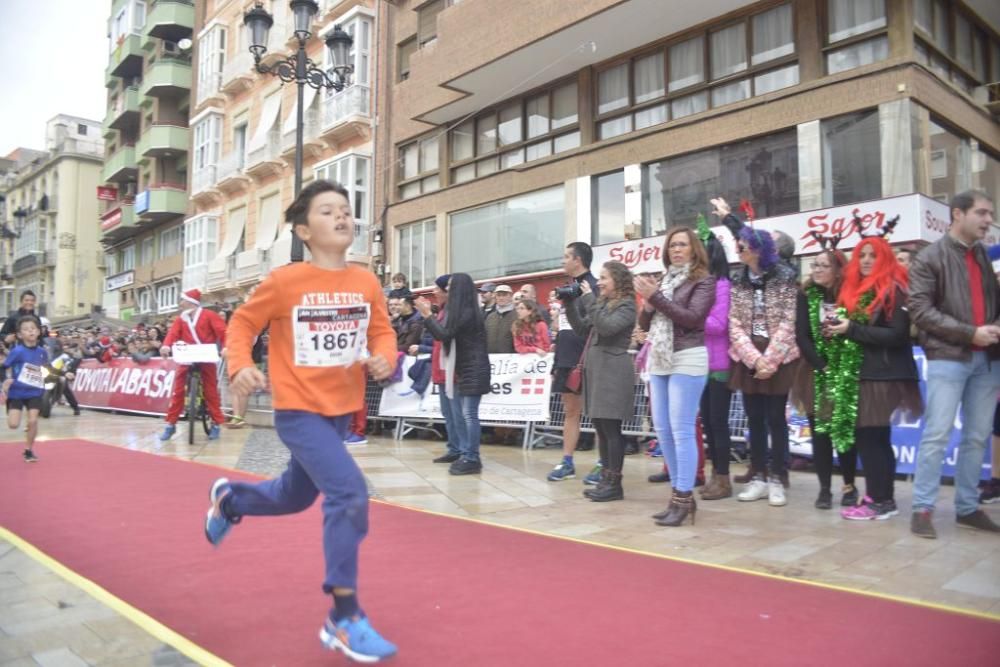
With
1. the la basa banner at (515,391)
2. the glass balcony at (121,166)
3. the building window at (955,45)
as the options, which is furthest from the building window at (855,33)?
the glass balcony at (121,166)

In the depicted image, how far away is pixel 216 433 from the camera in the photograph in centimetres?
1029

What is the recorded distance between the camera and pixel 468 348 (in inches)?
293

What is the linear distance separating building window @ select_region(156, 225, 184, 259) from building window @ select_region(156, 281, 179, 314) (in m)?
1.56

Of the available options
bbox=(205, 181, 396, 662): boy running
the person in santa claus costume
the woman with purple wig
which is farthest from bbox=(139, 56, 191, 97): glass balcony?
bbox=(205, 181, 396, 662): boy running

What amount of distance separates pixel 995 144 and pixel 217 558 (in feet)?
55.8

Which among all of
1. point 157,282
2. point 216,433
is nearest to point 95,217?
point 157,282

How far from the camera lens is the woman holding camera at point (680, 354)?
4.98 metres

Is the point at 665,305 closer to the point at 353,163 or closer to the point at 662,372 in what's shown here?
the point at 662,372

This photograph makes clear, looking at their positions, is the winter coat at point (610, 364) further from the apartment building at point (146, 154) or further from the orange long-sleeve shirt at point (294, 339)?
the apartment building at point (146, 154)

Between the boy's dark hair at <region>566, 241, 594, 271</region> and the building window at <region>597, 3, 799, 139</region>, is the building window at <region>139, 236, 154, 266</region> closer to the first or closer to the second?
the building window at <region>597, 3, 799, 139</region>

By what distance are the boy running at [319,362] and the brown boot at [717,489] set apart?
356cm

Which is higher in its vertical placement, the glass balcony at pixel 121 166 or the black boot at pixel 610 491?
the glass balcony at pixel 121 166

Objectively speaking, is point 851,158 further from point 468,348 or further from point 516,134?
point 468,348

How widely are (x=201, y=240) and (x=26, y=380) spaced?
1072 inches
